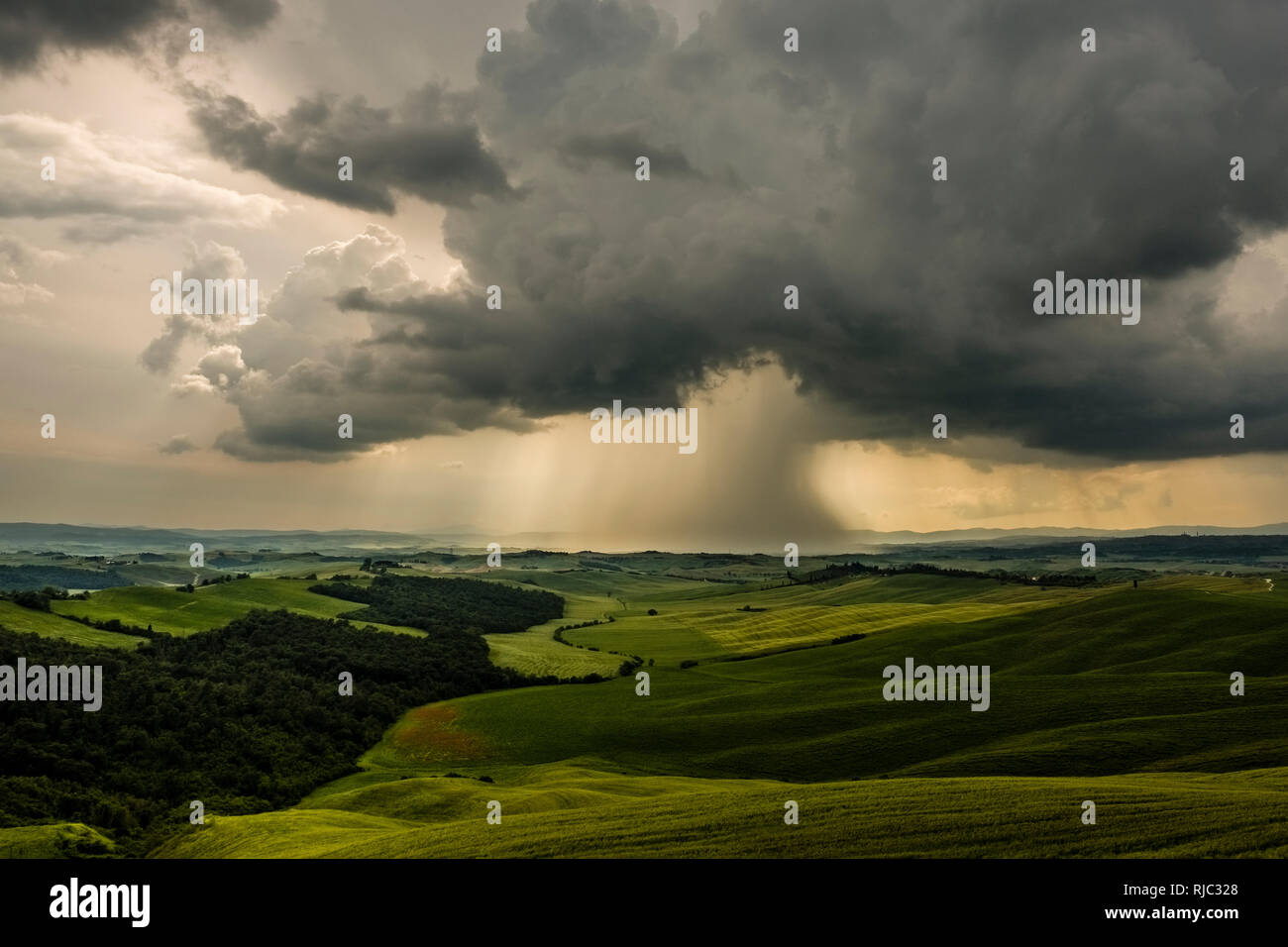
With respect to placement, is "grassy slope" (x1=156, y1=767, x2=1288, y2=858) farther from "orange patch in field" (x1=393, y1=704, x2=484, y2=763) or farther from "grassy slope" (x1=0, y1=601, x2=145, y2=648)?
"grassy slope" (x1=0, y1=601, x2=145, y2=648)

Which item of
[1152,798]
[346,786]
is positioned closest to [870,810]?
[1152,798]

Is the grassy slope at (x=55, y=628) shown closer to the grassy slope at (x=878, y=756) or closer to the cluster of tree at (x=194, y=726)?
the cluster of tree at (x=194, y=726)

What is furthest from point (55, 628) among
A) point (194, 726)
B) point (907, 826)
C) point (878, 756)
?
point (907, 826)

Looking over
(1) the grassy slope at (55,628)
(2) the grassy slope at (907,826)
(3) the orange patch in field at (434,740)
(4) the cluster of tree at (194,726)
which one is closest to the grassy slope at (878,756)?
(2) the grassy slope at (907,826)

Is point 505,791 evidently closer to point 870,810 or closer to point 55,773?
point 870,810

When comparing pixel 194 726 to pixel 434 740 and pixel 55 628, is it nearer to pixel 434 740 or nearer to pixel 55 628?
pixel 434 740
